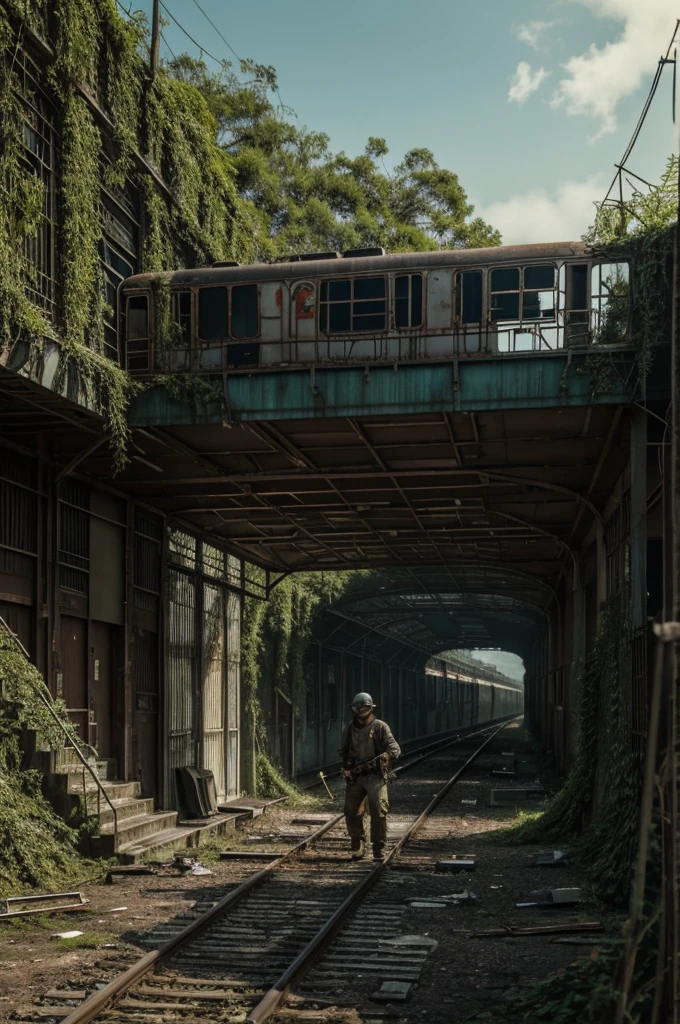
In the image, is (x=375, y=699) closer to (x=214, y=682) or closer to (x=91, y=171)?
(x=214, y=682)

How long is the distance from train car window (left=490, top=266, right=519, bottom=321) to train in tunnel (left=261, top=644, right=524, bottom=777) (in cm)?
1668

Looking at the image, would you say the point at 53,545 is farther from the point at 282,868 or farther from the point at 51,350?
the point at 282,868

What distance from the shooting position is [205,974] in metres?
8.91

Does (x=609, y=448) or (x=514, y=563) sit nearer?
(x=609, y=448)

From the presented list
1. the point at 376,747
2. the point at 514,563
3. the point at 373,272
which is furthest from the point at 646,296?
the point at 514,563

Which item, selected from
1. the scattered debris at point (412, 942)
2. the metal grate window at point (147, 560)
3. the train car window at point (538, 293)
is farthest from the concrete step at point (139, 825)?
the train car window at point (538, 293)

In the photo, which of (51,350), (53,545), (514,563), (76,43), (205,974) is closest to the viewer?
(205,974)

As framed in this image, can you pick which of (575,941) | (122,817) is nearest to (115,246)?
(122,817)

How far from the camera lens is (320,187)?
52750 mm

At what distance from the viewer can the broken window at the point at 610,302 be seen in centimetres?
1543

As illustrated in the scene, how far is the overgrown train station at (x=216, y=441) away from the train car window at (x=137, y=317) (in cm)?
4

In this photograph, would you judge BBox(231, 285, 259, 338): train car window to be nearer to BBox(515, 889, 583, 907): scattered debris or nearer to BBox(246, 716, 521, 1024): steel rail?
BBox(246, 716, 521, 1024): steel rail

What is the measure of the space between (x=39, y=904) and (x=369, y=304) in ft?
33.7

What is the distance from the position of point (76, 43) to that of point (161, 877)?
1165 centimetres
